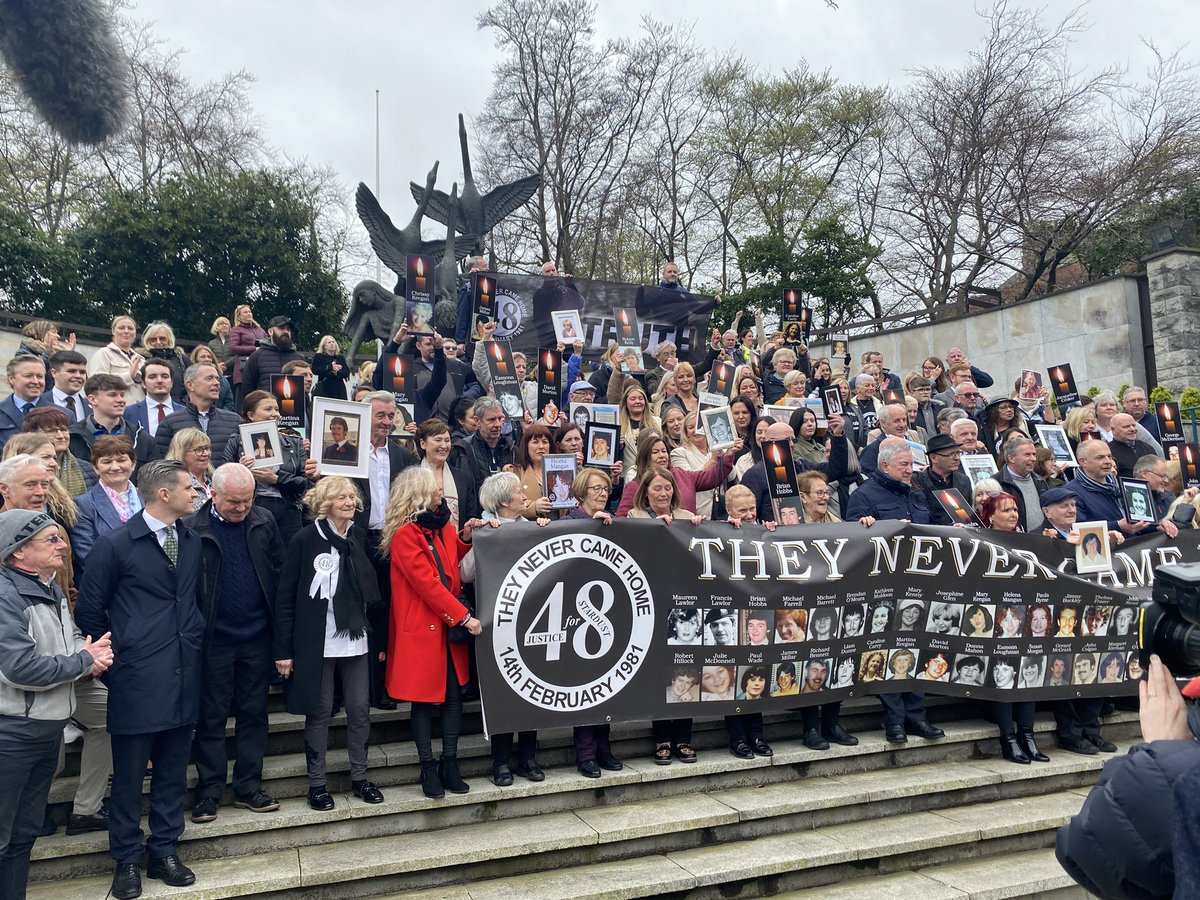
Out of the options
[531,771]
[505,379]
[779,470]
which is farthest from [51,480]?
[505,379]

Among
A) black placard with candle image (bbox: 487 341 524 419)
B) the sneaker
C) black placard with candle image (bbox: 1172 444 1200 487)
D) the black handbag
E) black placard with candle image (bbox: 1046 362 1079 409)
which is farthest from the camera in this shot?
black placard with candle image (bbox: 1046 362 1079 409)

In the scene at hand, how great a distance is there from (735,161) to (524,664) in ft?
96.4

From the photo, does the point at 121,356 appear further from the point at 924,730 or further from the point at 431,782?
the point at 924,730

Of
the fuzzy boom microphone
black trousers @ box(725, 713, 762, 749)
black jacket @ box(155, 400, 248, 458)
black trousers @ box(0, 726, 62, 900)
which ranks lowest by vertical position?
black trousers @ box(725, 713, 762, 749)

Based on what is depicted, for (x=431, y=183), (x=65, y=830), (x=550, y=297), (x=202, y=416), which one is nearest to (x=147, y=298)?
(x=431, y=183)

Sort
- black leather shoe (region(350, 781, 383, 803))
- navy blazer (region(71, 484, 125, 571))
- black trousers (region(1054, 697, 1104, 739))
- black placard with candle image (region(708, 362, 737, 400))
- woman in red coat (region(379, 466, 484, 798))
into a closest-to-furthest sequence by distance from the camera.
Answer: navy blazer (region(71, 484, 125, 571)), black leather shoe (region(350, 781, 383, 803)), woman in red coat (region(379, 466, 484, 798)), black trousers (region(1054, 697, 1104, 739)), black placard with candle image (region(708, 362, 737, 400))

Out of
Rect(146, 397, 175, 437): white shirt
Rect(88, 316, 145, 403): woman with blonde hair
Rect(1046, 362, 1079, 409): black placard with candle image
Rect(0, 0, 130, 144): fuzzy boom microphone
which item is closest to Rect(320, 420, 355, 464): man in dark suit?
Rect(146, 397, 175, 437): white shirt

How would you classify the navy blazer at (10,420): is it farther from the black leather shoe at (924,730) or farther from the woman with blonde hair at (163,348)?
the black leather shoe at (924,730)

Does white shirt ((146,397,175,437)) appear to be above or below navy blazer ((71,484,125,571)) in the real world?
above

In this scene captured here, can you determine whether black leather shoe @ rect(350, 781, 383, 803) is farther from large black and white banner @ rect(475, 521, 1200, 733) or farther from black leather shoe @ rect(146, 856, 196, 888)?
black leather shoe @ rect(146, 856, 196, 888)

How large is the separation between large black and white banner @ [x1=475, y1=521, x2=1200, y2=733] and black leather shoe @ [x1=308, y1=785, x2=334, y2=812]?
2.99 ft

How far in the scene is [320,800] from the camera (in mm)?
4543

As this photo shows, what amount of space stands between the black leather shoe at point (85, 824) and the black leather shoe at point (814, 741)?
4.06 meters

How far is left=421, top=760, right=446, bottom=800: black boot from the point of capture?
470cm
